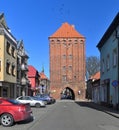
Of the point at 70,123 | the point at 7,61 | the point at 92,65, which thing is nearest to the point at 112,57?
the point at 7,61

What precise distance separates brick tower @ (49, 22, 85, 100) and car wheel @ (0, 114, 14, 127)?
83.2 m

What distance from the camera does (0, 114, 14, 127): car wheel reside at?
1861cm

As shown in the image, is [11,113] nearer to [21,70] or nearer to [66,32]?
[21,70]

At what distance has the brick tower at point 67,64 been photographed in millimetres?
102500

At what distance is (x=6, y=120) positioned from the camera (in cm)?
1872

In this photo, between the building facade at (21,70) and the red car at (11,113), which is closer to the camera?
the red car at (11,113)

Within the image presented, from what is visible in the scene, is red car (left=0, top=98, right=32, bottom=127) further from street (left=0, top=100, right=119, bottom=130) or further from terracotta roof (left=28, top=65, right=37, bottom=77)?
terracotta roof (left=28, top=65, right=37, bottom=77)

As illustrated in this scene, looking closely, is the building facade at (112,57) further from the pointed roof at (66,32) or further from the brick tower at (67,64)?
the pointed roof at (66,32)

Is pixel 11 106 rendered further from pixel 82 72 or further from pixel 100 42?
pixel 82 72

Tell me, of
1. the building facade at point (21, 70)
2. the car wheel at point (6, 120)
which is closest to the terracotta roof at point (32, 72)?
the building facade at point (21, 70)

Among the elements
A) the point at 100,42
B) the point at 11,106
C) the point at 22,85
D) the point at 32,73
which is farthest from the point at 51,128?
the point at 32,73

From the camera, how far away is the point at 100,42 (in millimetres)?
52688

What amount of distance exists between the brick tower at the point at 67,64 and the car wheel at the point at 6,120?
83.2 meters

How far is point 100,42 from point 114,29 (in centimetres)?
1295
